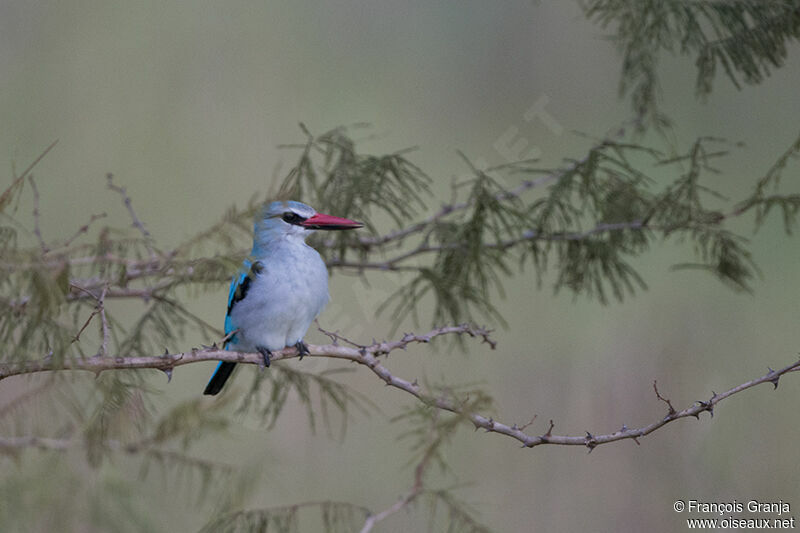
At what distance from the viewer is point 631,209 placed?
9.45ft

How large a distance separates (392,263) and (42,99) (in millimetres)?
3498

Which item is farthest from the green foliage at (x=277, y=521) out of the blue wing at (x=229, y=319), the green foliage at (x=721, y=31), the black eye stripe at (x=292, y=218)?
the green foliage at (x=721, y=31)

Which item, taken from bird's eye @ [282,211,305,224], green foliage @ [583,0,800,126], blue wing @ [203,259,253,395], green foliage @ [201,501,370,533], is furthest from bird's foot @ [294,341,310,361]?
green foliage @ [583,0,800,126]

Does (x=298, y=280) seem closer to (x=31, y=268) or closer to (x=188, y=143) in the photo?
(x=31, y=268)

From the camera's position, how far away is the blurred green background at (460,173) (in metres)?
3.56

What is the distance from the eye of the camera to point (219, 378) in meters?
2.63

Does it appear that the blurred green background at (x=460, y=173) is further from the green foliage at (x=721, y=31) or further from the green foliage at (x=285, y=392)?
the green foliage at (x=721, y=31)

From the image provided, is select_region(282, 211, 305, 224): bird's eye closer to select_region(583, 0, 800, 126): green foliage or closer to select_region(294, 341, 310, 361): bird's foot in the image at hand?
select_region(294, 341, 310, 361): bird's foot

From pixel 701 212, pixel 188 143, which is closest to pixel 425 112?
pixel 188 143

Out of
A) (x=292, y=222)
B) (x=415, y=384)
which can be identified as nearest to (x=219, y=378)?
(x=292, y=222)

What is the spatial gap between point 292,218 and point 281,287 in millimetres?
186

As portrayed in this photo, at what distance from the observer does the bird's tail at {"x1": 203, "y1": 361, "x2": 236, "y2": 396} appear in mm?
2611

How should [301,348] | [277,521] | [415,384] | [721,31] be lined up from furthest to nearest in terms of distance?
[721,31], [301,348], [277,521], [415,384]

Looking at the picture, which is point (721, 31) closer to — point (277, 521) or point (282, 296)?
point (282, 296)
